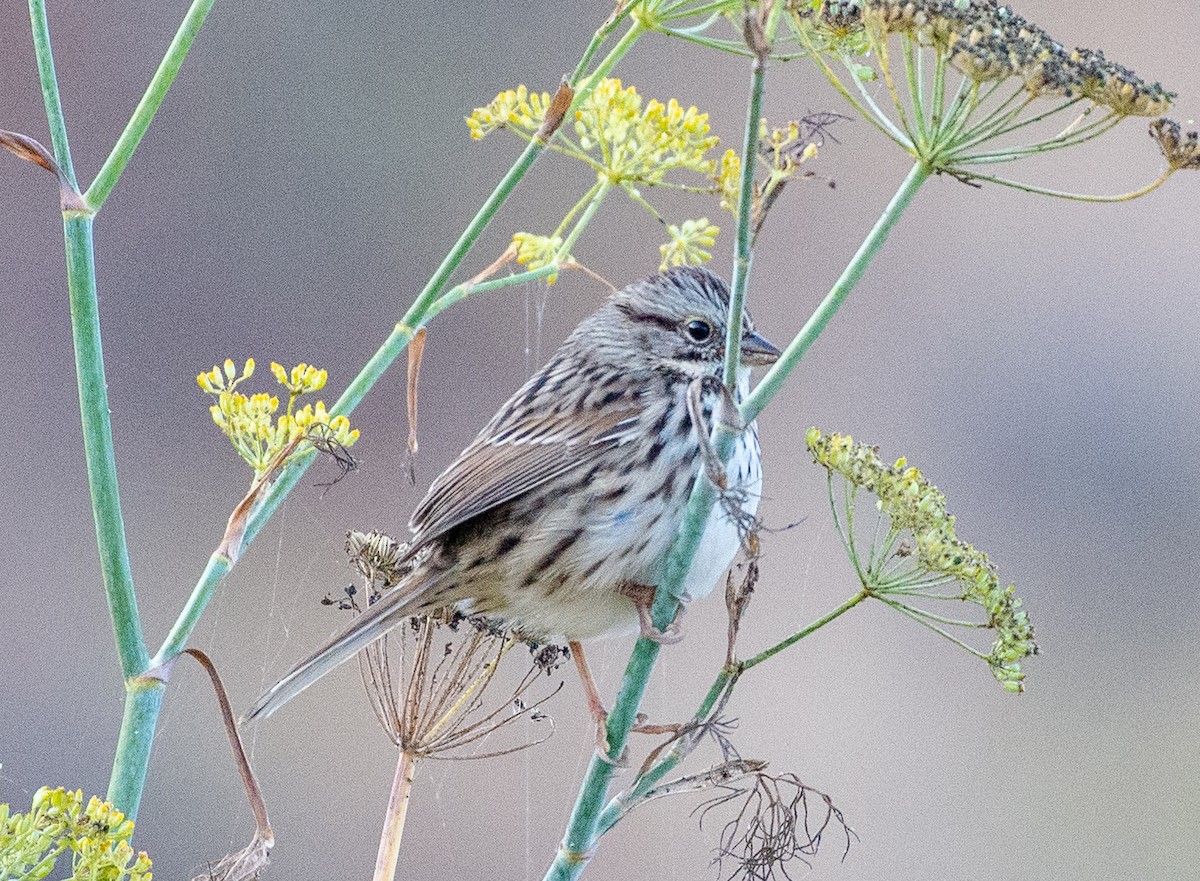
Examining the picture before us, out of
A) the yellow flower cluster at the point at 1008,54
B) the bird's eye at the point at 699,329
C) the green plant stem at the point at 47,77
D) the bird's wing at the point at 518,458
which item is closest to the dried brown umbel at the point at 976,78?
the yellow flower cluster at the point at 1008,54

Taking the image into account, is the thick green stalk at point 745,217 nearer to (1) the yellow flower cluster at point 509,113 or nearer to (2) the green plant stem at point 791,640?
(2) the green plant stem at point 791,640

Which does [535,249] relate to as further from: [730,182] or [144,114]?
[144,114]

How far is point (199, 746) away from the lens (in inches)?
251

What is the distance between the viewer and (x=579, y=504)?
301 centimetres

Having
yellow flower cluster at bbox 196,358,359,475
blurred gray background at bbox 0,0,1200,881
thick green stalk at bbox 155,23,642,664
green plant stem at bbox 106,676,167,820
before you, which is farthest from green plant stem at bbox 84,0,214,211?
blurred gray background at bbox 0,0,1200,881

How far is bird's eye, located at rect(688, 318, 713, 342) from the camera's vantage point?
3.25 metres

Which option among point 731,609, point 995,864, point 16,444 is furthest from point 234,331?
point 731,609

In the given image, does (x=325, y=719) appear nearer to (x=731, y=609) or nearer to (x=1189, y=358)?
(x=1189, y=358)

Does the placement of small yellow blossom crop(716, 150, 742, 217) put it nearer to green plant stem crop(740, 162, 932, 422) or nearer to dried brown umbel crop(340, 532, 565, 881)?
green plant stem crop(740, 162, 932, 422)

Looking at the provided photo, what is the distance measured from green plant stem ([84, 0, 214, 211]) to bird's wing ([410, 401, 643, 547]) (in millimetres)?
1124

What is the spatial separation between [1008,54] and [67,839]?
127 centimetres

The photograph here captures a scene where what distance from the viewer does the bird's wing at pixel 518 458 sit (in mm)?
2953

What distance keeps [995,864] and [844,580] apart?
4.26ft

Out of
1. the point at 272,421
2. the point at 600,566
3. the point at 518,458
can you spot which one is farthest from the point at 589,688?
the point at 272,421
